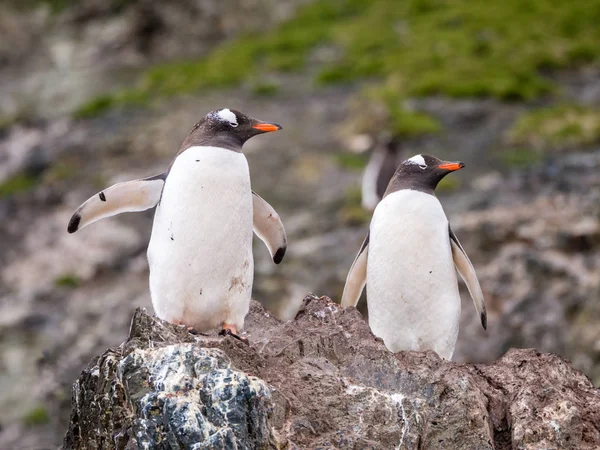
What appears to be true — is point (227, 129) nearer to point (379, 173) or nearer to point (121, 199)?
point (121, 199)

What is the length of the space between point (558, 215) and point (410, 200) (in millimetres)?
6661

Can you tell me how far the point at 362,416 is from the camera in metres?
4.95

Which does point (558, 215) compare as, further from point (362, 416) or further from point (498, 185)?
point (362, 416)

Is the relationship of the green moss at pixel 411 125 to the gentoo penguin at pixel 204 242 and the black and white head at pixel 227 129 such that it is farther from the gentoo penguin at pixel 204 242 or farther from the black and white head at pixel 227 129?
the gentoo penguin at pixel 204 242

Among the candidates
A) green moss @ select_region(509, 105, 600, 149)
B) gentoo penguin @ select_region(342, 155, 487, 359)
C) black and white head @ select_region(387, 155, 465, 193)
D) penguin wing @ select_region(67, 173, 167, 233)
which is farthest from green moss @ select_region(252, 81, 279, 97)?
penguin wing @ select_region(67, 173, 167, 233)

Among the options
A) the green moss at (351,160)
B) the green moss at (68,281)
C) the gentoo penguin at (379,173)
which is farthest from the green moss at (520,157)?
the green moss at (68,281)

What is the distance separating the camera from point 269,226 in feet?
23.5

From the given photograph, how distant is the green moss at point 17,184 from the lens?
1836 cm

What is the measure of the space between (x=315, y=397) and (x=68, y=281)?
34.8 ft

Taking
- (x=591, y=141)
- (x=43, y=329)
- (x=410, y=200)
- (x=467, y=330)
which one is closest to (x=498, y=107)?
(x=591, y=141)

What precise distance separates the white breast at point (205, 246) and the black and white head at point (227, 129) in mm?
209

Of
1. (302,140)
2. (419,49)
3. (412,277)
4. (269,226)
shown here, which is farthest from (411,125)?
(412,277)

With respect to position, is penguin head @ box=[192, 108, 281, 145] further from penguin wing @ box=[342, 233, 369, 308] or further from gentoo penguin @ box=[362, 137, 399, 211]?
gentoo penguin @ box=[362, 137, 399, 211]

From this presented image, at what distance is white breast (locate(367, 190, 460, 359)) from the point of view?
6930 mm
